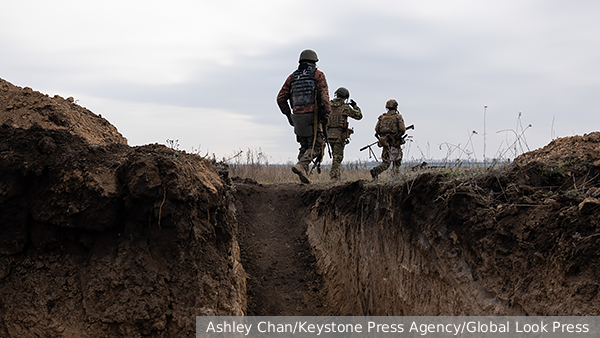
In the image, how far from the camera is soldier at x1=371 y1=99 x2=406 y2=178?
9.75 metres

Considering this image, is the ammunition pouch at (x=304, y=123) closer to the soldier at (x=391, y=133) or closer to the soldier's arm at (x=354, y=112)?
the soldier's arm at (x=354, y=112)

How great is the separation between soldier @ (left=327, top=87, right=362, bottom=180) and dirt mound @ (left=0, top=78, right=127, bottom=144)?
5460 mm

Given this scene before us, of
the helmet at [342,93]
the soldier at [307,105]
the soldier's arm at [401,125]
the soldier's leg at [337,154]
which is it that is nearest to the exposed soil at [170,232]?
the soldier at [307,105]

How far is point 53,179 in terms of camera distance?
14.0 feet

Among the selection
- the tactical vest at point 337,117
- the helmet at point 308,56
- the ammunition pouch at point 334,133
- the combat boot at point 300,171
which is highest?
the helmet at point 308,56

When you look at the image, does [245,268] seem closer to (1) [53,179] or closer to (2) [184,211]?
(2) [184,211]

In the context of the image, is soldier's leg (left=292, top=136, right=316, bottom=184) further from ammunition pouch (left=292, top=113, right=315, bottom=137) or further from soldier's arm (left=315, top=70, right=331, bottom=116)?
soldier's arm (left=315, top=70, right=331, bottom=116)

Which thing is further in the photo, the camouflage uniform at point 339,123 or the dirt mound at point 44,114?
the camouflage uniform at point 339,123

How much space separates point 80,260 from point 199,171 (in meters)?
1.46

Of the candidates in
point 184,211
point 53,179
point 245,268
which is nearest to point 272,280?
point 245,268

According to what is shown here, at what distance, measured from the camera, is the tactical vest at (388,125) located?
974 centimetres

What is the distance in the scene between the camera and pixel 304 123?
9008mm

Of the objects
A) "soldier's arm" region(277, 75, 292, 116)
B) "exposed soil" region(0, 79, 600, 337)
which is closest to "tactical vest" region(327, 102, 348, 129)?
"soldier's arm" region(277, 75, 292, 116)

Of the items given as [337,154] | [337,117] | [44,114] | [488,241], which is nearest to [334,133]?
[337,117]
